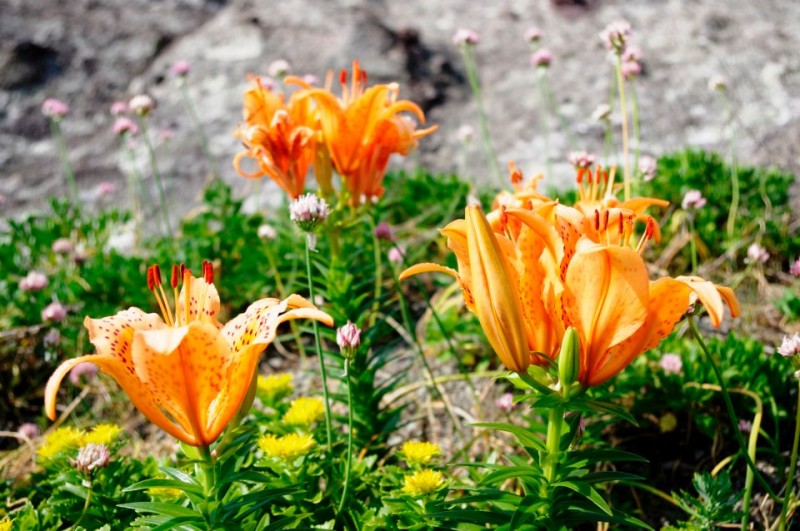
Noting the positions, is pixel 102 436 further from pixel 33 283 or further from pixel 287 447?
pixel 33 283

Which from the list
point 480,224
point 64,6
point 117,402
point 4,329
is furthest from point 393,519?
point 64,6

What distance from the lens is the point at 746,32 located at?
3842 mm

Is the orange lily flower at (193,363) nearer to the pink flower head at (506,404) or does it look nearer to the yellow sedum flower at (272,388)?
the yellow sedum flower at (272,388)

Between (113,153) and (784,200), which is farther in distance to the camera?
(113,153)

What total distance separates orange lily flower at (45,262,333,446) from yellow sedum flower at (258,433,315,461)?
29 cm

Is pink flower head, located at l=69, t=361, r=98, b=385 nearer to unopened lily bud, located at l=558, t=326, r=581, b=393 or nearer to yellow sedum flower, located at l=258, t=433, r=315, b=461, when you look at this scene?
yellow sedum flower, located at l=258, t=433, r=315, b=461

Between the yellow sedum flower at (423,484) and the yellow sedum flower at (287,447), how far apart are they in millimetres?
227

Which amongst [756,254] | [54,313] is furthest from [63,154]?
[756,254]

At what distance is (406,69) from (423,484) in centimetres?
306

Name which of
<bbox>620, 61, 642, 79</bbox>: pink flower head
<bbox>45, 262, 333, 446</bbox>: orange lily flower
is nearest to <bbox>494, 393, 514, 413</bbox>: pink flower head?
<bbox>45, 262, 333, 446</bbox>: orange lily flower

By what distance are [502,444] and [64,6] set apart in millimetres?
4043

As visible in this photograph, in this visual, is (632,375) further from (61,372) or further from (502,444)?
(61,372)

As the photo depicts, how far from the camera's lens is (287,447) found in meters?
1.47

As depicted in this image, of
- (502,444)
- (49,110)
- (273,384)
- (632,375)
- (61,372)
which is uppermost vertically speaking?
(49,110)
